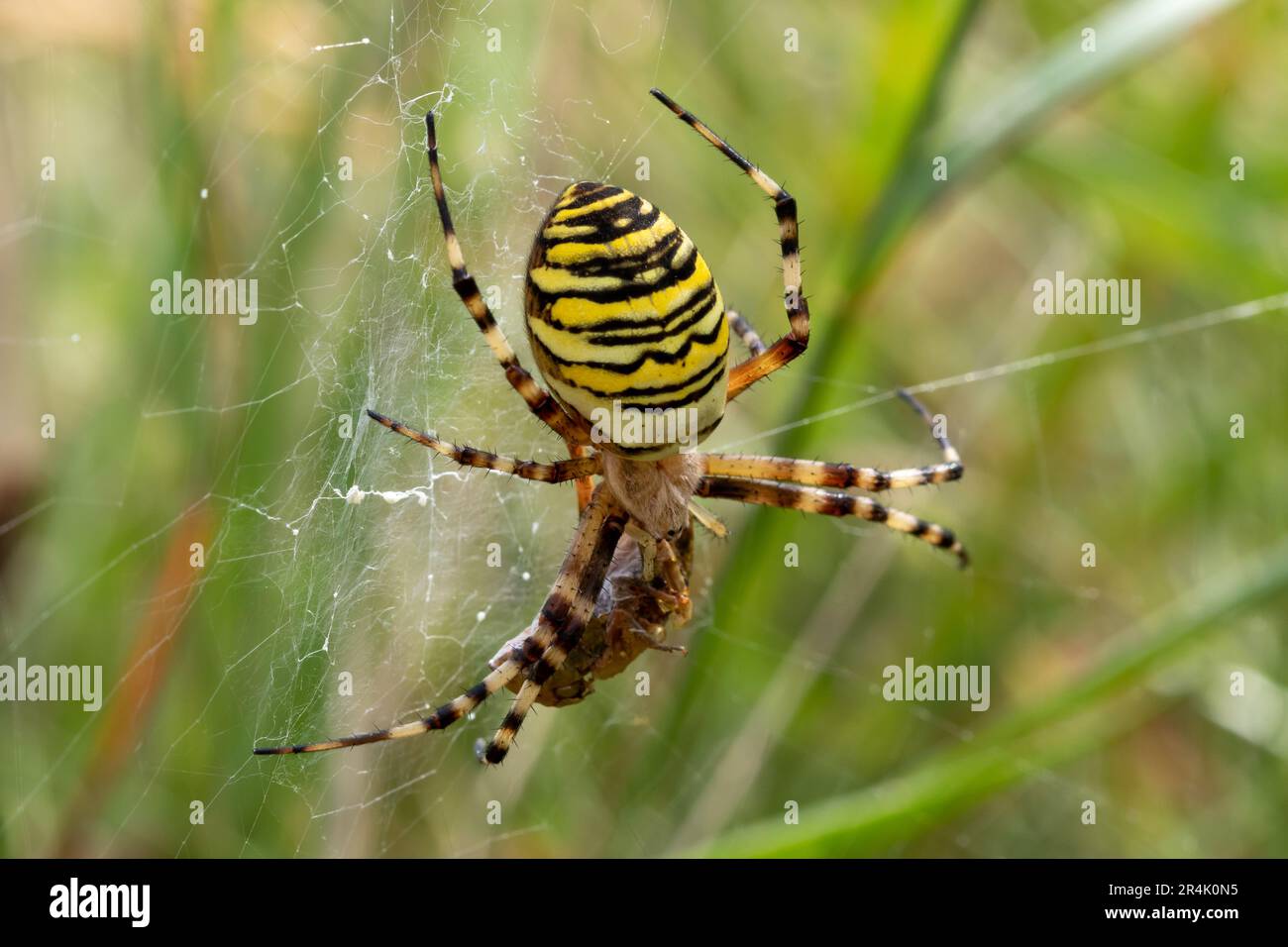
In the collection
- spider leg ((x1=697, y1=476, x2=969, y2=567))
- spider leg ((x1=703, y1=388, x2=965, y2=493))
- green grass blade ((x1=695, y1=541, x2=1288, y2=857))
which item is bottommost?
green grass blade ((x1=695, y1=541, x2=1288, y2=857))

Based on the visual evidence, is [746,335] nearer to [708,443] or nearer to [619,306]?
[619,306]

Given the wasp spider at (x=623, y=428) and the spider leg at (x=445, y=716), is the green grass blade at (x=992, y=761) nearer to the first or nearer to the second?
the wasp spider at (x=623, y=428)

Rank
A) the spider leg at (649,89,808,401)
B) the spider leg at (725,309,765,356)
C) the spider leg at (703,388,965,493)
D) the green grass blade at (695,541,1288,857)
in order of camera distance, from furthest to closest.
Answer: the spider leg at (703,388,965,493), the spider leg at (725,309,765,356), the green grass blade at (695,541,1288,857), the spider leg at (649,89,808,401)

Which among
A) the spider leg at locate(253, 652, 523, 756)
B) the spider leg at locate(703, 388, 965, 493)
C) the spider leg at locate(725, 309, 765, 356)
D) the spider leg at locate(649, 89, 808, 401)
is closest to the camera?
the spider leg at locate(253, 652, 523, 756)

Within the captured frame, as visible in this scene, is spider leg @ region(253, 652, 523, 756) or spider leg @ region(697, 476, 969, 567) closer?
spider leg @ region(253, 652, 523, 756)

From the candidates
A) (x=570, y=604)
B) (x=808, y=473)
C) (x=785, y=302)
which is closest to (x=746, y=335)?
(x=785, y=302)

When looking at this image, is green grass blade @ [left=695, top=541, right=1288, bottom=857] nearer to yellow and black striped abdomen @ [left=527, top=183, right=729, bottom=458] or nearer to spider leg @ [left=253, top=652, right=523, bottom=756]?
spider leg @ [left=253, top=652, right=523, bottom=756]

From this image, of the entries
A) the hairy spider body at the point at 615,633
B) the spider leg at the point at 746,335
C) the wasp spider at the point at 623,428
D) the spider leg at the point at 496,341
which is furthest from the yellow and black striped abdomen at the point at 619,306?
the hairy spider body at the point at 615,633

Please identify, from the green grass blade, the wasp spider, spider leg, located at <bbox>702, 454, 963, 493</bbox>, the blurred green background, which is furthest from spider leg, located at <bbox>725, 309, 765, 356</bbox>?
the green grass blade
